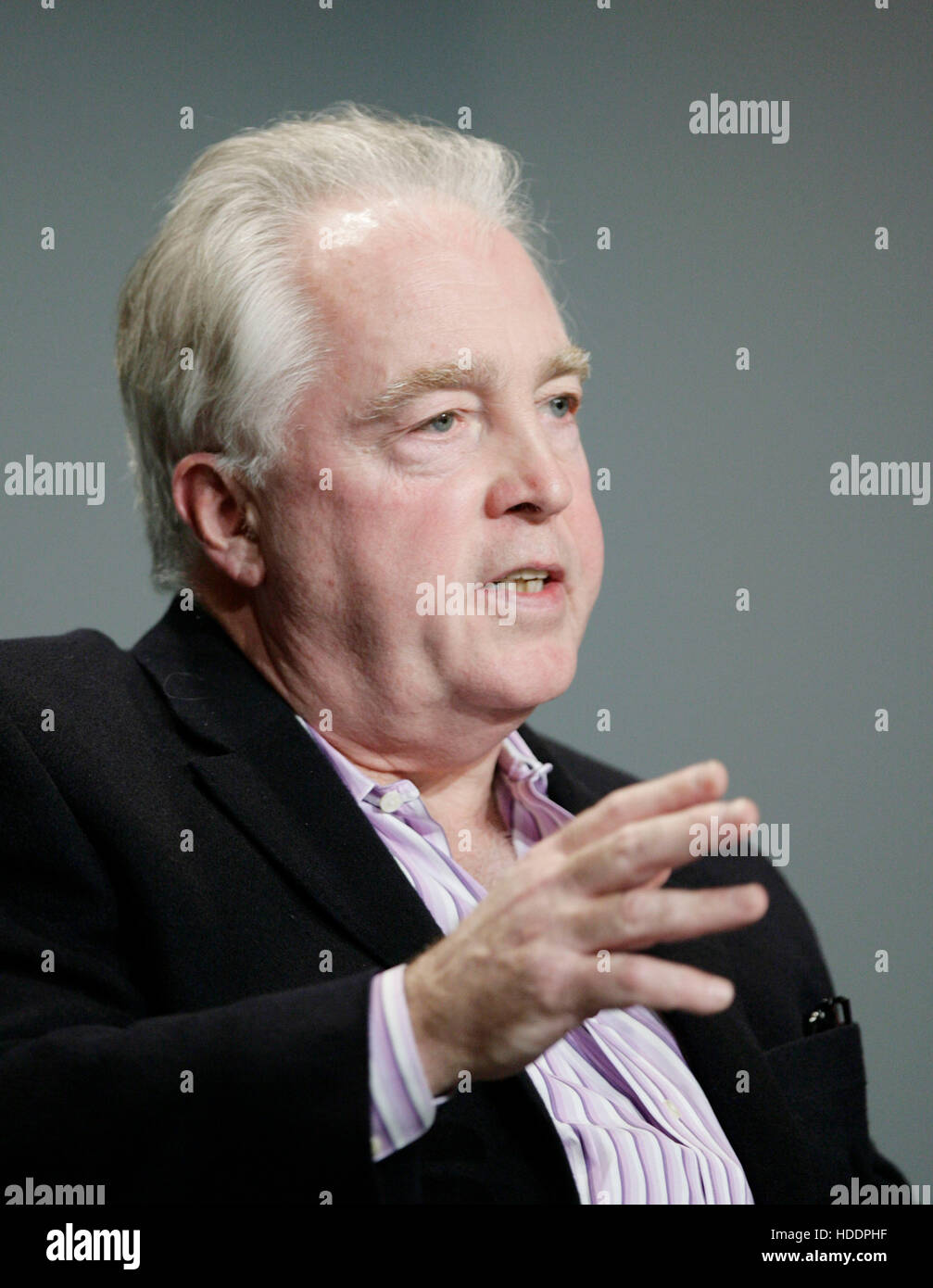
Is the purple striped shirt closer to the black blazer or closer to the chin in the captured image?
the black blazer

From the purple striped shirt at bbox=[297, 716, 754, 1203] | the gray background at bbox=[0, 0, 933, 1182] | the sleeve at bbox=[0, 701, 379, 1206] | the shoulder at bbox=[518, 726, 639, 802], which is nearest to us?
the sleeve at bbox=[0, 701, 379, 1206]

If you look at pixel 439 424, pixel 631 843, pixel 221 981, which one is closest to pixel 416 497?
pixel 439 424

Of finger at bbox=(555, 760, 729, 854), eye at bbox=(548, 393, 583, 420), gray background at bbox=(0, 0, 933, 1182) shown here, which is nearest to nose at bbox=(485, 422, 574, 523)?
eye at bbox=(548, 393, 583, 420)

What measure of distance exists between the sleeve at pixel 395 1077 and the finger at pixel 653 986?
0.59 feet

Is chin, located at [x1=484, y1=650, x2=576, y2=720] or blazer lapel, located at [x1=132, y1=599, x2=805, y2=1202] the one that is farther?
chin, located at [x1=484, y1=650, x2=576, y2=720]

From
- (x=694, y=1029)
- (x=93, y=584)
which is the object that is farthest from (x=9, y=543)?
(x=694, y=1029)

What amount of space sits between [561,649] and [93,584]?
1.04 m

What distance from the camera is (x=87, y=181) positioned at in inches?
93.1

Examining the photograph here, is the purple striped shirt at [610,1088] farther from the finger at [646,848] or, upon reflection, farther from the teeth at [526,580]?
the finger at [646,848]

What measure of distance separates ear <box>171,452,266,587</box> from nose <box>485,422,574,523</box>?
32 centimetres

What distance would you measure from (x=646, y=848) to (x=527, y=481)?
0.74m

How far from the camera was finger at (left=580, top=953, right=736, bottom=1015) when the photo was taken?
107 cm

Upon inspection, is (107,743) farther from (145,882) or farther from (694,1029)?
(694,1029)

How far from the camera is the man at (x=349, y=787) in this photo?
3.98 ft
